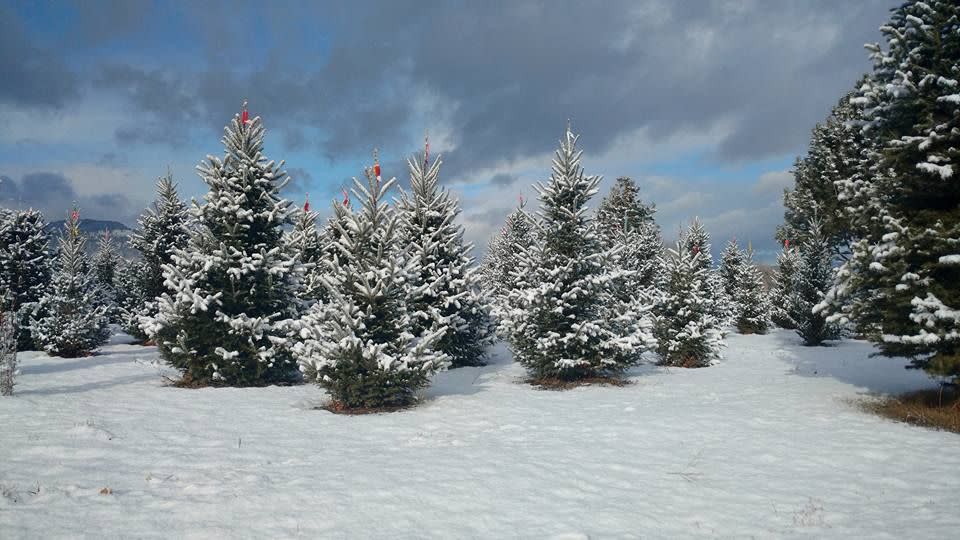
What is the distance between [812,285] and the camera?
28859mm

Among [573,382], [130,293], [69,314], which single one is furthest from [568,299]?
[130,293]

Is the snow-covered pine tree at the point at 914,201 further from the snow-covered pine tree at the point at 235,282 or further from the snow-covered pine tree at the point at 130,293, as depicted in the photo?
the snow-covered pine tree at the point at 130,293

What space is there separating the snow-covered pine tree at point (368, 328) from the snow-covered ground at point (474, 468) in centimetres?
78

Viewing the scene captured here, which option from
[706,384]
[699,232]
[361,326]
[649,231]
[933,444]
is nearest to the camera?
[933,444]

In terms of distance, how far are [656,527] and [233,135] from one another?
1524 centimetres

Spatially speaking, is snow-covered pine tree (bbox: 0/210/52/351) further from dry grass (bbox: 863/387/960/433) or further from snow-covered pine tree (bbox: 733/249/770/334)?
snow-covered pine tree (bbox: 733/249/770/334)

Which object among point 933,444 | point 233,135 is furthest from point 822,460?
point 233,135

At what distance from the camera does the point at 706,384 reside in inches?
647

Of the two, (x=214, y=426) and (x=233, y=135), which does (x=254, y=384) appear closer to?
(x=214, y=426)

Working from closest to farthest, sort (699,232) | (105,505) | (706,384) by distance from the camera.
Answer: (105,505), (706,384), (699,232)

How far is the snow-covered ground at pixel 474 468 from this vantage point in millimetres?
5730

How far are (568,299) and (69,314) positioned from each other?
21373 mm

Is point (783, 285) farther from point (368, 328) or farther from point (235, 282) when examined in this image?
point (235, 282)

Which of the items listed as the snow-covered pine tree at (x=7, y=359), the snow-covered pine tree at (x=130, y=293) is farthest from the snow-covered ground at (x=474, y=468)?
the snow-covered pine tree at (x=130, y=293)
